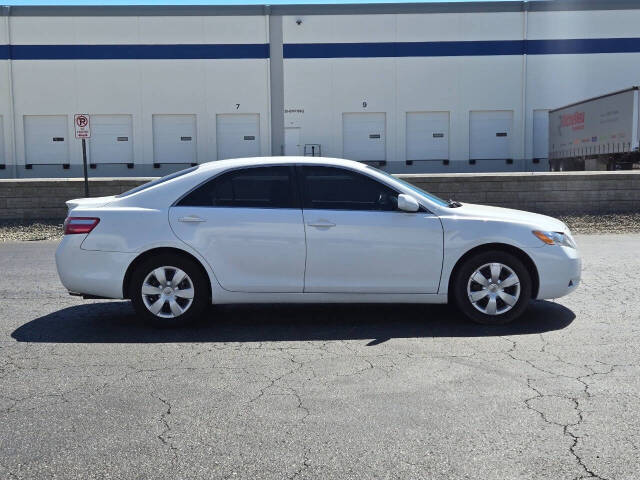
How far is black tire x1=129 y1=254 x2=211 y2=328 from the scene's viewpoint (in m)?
6.20

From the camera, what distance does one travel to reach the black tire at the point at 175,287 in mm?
6195

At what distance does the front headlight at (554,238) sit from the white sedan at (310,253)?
1 cm

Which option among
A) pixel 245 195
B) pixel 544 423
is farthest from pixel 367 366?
pixel 245 195

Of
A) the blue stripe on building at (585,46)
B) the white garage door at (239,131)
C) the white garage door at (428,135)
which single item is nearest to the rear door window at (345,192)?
the white garage door at (239,131)

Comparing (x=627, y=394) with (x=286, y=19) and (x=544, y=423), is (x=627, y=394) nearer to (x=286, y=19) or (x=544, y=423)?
(x=544, y=423)

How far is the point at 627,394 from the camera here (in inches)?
175

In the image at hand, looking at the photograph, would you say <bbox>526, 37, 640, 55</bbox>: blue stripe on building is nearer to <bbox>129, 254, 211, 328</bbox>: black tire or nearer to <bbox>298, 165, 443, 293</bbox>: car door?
<bbox>298, 165, 443, 293</bbox>: car door

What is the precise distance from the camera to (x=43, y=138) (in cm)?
3231

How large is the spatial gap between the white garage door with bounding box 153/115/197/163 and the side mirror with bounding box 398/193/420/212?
27.4m

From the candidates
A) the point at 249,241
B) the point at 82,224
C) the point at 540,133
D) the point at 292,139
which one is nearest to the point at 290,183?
the point at 249,241

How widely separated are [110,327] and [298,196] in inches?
85.5

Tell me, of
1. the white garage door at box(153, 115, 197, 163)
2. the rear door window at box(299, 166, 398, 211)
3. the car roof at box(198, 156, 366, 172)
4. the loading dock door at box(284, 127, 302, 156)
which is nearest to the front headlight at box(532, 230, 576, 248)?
the rear door window at box(299, 166, 398, 211)

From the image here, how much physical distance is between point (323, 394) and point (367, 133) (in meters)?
28.8

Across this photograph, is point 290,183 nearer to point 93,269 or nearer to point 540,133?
point 93,269
